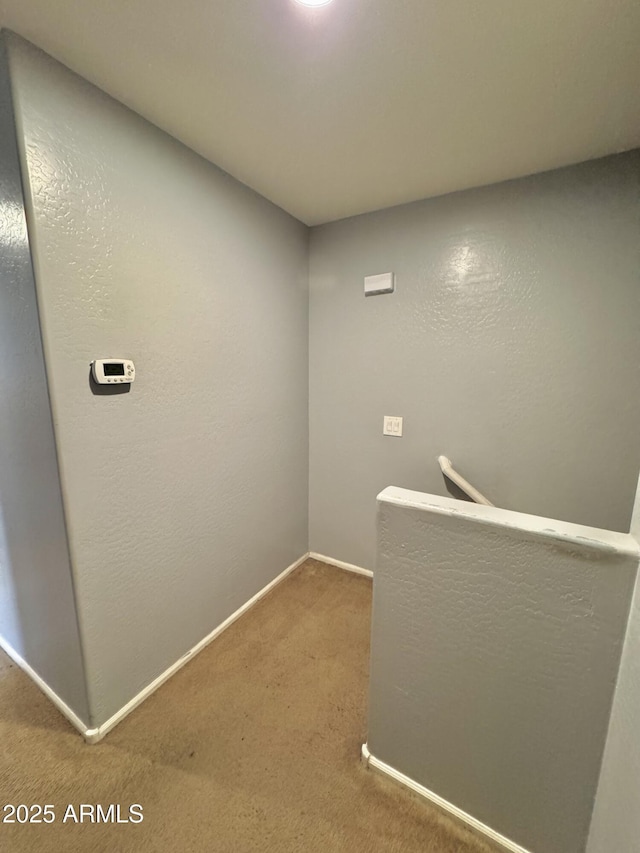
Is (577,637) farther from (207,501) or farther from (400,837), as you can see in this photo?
(207,501)

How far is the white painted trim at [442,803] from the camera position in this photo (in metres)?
0.99

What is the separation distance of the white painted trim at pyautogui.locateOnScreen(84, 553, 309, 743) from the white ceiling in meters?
2.33

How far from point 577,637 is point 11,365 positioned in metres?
1.94

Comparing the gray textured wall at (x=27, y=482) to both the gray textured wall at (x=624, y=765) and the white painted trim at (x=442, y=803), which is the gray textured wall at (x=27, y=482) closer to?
the white painted trim at (x=442, y=803)

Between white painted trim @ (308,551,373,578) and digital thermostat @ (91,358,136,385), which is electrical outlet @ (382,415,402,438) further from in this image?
digital thermostat @ (91,358,136,385)

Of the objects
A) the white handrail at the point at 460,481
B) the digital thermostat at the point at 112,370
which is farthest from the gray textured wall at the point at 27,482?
the white handrail at the point at 460,481

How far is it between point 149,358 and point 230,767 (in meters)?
1.56

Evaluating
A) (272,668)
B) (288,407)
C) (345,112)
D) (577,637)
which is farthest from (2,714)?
(345,112)

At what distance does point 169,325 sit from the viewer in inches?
55.8

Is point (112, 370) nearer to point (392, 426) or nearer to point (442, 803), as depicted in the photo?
point (392, 426)

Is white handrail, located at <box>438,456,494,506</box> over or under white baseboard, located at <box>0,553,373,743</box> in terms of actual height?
over

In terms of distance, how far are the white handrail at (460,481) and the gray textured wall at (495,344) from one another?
6 cm

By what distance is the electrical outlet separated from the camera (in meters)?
2.10

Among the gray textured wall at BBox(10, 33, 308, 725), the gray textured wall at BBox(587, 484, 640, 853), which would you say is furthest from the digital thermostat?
the gray textured wall at BBox(587, 484, 640, 853)
